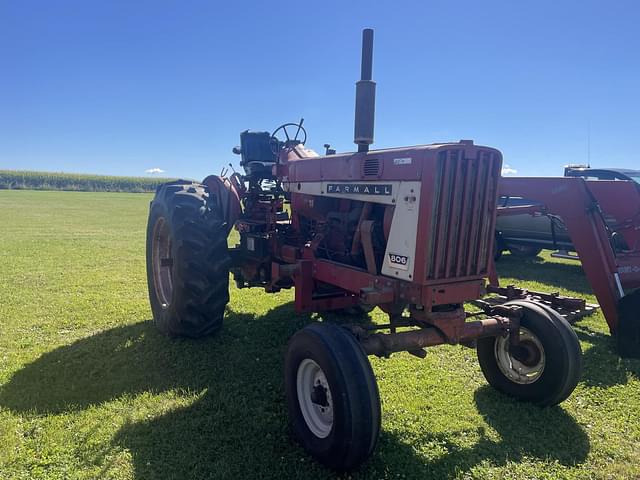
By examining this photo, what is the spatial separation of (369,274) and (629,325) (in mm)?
2901

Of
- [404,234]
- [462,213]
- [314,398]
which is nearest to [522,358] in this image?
[462,213]

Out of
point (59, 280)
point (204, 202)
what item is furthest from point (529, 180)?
point (59, 280)

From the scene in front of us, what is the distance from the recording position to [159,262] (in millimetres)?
5277

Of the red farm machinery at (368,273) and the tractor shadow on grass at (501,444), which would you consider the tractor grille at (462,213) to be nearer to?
the red farm machinery at (368,273)

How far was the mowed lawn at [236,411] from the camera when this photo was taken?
2.88m

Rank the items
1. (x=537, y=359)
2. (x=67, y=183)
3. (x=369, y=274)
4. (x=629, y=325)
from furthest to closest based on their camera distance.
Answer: (x=67, y=183), (x=629, y=325), (x=537, y=359), (x=369, y=274)

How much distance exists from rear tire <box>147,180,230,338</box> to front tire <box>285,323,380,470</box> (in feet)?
4.78

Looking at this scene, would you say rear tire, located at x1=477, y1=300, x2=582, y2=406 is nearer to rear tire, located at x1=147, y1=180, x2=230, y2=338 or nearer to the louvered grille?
the louvered grille

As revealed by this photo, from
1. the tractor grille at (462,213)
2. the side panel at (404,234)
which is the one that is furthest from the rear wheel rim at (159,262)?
the tractor grille at (462,213)

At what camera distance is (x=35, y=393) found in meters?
3.70

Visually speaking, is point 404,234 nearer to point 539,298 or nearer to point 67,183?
point 539,298

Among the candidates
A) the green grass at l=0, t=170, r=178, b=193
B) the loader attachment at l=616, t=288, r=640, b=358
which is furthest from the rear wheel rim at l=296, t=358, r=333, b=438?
the green grass at l=0, t=170, r=178, b=193

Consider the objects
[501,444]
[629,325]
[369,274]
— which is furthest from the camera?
[629,325]

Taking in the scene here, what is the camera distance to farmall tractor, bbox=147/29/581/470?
2.93 metres
